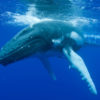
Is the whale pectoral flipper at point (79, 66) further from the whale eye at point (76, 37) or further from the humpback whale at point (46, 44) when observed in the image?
the whale eye at point (76, 37)

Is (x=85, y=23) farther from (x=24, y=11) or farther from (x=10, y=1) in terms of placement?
(x=10, y=1)

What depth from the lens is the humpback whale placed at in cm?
843

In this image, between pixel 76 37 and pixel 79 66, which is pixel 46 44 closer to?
pixel 79 66

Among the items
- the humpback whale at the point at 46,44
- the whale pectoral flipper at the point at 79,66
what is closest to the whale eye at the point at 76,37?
the humpback whale at the point at 46,44

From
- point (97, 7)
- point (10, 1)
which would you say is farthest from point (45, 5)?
point (97, 7)

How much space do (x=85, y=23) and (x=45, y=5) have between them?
7.40 meters

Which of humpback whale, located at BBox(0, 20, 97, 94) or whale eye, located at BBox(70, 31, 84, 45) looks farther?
whale eye, located at BBox(70, 31, 84, 45)

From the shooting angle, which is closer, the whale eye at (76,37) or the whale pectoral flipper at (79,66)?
the whale pectoral flipper at (79,66)

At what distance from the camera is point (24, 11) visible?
2225cm

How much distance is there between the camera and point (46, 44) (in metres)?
9.89

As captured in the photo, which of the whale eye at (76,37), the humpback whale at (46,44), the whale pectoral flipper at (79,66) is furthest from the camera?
the whale eye at (76,37)

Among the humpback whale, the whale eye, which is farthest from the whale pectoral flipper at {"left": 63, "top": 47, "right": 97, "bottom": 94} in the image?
the whale eye

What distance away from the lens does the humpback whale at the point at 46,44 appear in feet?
27.7

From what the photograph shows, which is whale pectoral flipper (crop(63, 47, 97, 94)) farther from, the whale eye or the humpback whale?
the whale eye
